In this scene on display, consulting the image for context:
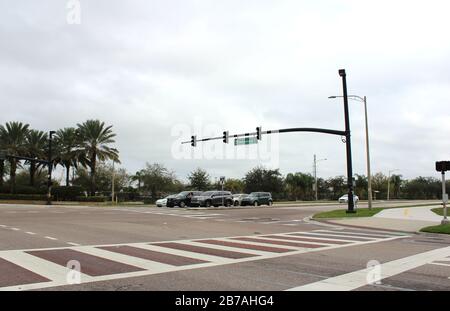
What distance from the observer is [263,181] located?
9150cm

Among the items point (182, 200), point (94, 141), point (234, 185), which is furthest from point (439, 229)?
point (234, 185)

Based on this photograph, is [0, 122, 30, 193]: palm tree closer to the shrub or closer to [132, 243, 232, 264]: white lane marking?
the shrub

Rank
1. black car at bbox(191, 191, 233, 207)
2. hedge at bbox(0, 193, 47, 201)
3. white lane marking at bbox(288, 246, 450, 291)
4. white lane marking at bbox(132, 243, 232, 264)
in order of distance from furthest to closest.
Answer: hedge at bbox(0, 193, 47, 201), black car at bbox(191, 191, 233, 207), white lane marking at bbox(132, 243, 232, 264), white lane marking at bbox(288, 246, 450, 291)

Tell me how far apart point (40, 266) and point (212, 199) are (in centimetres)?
3634

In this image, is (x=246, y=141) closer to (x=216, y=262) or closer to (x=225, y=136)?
(x=225, y=136)

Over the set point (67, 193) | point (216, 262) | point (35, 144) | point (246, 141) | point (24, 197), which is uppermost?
point (35, 144)

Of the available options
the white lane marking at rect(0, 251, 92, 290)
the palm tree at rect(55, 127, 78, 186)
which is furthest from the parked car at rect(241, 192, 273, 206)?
the white lane marking at rect(0, 251, 92, 290)

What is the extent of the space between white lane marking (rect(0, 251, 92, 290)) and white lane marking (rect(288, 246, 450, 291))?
4057 millimetres

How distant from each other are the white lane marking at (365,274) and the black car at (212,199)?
1308 inches

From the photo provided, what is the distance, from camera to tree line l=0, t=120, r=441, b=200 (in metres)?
63.5

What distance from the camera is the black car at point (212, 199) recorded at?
44.8m

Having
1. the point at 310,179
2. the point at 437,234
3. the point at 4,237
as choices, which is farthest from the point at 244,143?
the point at 310,179

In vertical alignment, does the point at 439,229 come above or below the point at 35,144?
below

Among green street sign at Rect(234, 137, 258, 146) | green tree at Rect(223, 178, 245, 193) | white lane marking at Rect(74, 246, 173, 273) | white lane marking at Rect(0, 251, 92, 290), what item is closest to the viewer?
white lane marking at Rect(0, 251, 92, 290)
